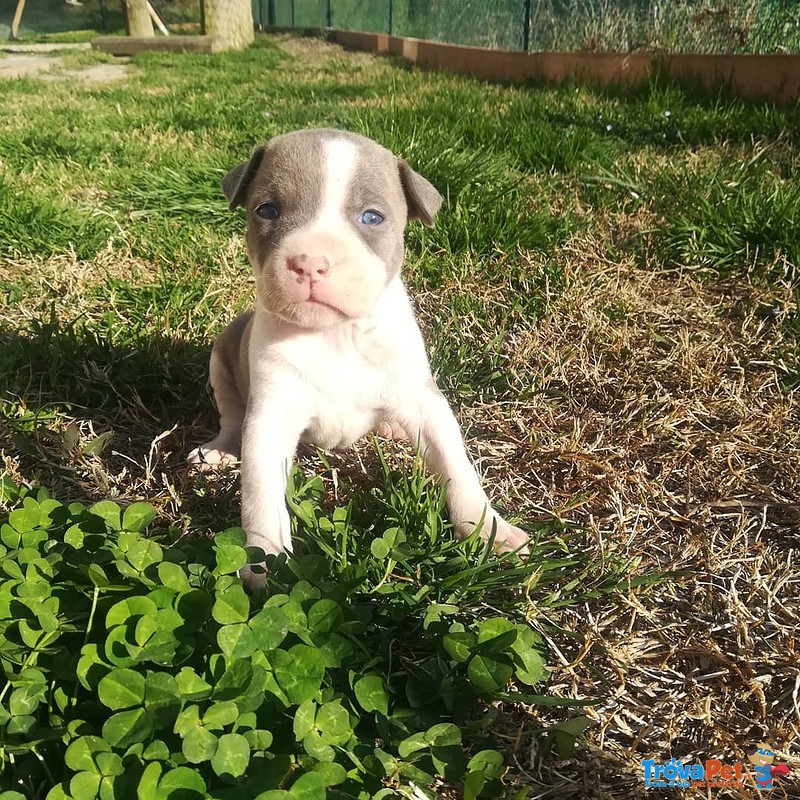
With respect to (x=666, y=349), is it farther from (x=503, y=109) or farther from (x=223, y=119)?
(x=223, y=119)

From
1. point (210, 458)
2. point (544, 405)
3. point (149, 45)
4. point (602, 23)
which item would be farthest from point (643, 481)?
point (149, 45)

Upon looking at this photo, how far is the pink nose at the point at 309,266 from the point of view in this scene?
6.45 ft

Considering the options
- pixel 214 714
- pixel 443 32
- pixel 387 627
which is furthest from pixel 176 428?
pixel 443 32

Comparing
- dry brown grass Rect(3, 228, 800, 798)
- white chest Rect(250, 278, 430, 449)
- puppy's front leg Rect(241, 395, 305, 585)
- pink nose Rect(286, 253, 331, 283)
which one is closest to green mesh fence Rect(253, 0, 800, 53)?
dry brown grass Rect(3, 228, 800, 798)

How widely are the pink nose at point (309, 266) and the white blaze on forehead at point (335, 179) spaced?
17 cm

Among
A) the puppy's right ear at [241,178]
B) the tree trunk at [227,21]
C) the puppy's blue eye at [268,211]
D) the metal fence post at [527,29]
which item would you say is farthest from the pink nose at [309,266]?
the tree trunk at [227,21]

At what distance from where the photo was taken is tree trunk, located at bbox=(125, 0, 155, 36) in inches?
902

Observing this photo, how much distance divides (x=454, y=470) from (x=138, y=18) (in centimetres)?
2565

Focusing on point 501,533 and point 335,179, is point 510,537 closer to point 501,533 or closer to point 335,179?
point 501,533

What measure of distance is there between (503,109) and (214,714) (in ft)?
22.0

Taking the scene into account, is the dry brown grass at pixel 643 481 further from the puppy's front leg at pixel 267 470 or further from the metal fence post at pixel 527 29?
the metal fence post at pixel 527 29

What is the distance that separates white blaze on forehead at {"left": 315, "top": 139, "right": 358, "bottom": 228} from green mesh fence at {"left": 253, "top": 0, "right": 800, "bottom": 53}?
268 inches

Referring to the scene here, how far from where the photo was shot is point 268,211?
7.21 feet

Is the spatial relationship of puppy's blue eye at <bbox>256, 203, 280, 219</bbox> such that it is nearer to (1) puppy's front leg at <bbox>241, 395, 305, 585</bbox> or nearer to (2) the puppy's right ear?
(2) the puppy's right ear
